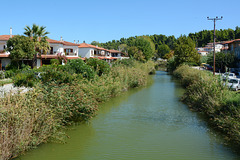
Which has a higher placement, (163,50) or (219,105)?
(163,50)

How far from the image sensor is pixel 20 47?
39531 mm

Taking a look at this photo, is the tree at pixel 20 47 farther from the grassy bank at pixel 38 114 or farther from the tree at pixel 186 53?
the tree at pixel 186 53

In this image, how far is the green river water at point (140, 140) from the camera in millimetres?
11469

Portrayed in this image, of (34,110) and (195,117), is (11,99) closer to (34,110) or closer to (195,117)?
(34,110)

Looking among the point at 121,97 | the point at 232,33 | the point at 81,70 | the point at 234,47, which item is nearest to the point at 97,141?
the point at 81,70

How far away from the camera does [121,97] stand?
28078 millimetres

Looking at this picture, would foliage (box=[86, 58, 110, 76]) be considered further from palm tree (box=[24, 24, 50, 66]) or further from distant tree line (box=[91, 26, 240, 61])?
distant tree line (box=[91, 26, 240, 61])

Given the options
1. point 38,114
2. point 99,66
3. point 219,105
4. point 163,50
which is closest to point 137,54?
point 99,66

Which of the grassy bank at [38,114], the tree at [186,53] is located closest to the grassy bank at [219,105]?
the grassy bank at [38,114]

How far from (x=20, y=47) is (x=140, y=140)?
33.0 m

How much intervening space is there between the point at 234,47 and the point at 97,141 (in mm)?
62390

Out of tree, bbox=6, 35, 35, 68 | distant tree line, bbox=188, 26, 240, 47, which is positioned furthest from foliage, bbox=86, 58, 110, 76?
distant tree line, bbox=188, 26, 240, 47

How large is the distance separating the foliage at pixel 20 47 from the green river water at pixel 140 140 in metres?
25.4

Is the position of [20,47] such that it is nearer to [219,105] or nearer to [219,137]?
[219,105]
